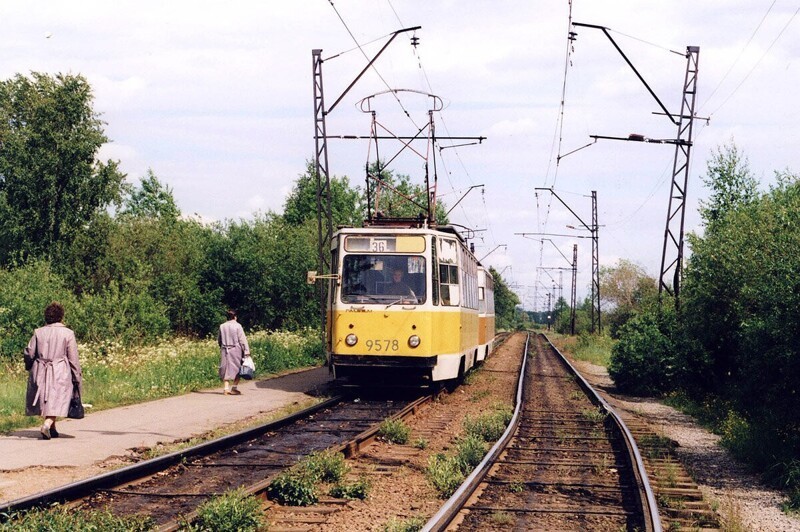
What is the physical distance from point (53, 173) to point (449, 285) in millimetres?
34167

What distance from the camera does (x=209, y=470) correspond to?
9680 mm

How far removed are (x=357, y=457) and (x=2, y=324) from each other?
17154 millimetres

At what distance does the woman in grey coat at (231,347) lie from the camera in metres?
17.5

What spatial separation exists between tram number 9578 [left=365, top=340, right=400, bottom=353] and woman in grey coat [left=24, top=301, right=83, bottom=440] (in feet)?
21.7

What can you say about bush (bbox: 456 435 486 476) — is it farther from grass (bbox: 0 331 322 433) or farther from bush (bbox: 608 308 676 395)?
bush (bbox: 608 308 676 395)

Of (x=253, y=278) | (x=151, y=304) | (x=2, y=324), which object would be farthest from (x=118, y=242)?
(x=2, y=324)

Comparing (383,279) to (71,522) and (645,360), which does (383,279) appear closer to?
(645,360)

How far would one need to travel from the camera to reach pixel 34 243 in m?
46.8

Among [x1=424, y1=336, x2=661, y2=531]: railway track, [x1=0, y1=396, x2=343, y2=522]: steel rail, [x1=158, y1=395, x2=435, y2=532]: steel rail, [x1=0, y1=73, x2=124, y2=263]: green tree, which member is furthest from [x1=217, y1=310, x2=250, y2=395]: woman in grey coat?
[x1=0, y1=73, x2=124, y2=263]: green tree

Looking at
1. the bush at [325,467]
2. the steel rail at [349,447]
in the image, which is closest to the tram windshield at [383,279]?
the steel rail at [349,447]

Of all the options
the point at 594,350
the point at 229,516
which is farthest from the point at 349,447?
the point at 594,350

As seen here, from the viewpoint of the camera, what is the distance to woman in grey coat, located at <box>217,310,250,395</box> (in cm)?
1748

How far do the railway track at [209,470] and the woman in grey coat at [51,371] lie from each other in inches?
81.8

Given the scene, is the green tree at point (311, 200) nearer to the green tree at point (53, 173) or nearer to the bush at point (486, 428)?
the green tree at point (53, 173)
